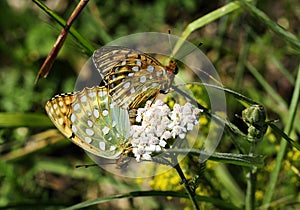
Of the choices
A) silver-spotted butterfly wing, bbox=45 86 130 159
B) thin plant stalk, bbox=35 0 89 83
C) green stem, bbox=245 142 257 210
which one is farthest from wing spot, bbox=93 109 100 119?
green stem, bbox=245 142 257 210

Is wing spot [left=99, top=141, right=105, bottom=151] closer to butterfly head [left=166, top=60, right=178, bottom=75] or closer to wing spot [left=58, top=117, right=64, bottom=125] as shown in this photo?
wing spot [left=58, top=117, right=64, bottom=125]

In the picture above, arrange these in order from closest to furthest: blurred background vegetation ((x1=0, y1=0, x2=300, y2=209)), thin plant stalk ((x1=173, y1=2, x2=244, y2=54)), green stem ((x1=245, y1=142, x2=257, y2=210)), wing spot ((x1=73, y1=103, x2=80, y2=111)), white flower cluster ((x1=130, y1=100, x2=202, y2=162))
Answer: white flower cluster ((x1=130, y1=100, x2=202, y2=162)) → wing spot ((x1=73, y1=103, x2=80, y2=111)) → green stem ((x1=245, y1=142, x2=257, y2=210)) → thin plant stalk ((x1=173, y1=2, x2=244, y2=54)) → blurred background vegetation ((x1=0, y1=0, x2=300, y2=209))

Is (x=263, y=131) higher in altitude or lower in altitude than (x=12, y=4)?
lower

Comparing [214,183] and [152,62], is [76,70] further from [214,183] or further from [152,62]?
[152,62]

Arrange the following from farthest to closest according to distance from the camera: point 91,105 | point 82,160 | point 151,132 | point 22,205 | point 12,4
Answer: point 12,4
point 82,160
point 22,205
point 91,105
point 151,132

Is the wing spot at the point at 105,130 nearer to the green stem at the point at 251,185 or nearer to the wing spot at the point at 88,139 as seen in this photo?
the wing spot at the point at 88,139

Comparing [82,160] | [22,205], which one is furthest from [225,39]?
[22,205]
